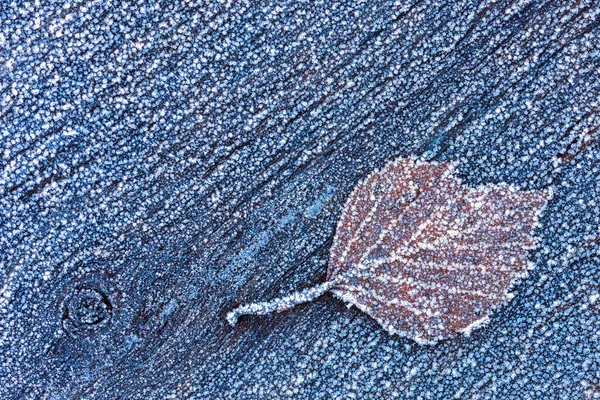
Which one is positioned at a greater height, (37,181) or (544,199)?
(37,181)

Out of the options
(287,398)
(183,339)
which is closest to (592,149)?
(287,398)

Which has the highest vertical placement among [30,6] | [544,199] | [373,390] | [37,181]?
[30,6]

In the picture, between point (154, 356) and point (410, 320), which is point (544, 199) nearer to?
point (410, 320)

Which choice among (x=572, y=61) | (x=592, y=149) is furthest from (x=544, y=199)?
(x=572, y=61)
